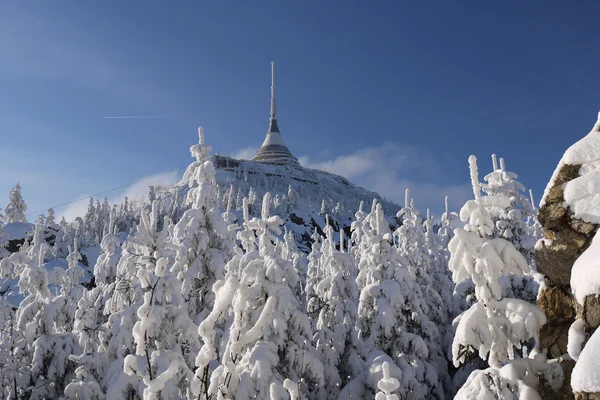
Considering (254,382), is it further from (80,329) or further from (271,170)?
(271,170)

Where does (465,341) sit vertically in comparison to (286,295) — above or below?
below

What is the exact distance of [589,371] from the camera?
13.2 feet

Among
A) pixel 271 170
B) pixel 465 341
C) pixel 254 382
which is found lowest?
pixel 254 382

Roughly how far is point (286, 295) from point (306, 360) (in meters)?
1.95

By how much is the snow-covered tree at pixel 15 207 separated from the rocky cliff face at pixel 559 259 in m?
83.3

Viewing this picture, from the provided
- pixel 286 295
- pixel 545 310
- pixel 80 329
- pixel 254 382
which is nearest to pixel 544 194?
pixel 545 310

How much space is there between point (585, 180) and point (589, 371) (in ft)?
9.22

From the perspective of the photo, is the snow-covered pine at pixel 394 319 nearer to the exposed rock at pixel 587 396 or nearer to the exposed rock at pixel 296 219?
the exposed rock at pixel 587 396

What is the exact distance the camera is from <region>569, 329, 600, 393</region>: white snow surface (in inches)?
157

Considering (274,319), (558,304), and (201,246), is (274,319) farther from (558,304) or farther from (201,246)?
(558,304)

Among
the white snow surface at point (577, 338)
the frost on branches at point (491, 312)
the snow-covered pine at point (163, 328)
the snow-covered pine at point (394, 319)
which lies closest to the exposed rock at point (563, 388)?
the frost on branches at point (491, 312)

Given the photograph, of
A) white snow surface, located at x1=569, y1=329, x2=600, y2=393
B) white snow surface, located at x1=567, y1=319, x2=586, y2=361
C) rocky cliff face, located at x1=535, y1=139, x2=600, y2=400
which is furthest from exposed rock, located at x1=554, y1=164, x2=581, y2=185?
white snow surface, located at x1=569, y1=329, x2=600, y2=393

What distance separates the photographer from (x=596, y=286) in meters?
4.67

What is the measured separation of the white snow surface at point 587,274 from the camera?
15.4 ft
